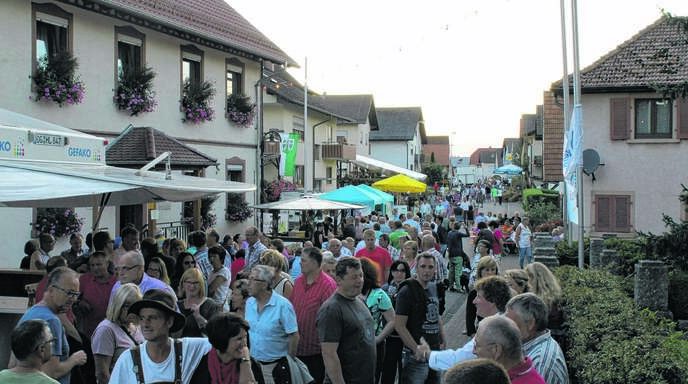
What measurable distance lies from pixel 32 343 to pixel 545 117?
28485 mm

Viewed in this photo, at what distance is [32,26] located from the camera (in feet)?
46.4

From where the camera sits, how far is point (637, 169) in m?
23.0

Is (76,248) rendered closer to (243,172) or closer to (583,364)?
(583,364)

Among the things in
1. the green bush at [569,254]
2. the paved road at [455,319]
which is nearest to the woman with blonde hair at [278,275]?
the paved road at [455,319]

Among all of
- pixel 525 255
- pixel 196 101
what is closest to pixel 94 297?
pixel 196 101

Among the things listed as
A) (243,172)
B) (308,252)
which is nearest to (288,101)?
(243,172)

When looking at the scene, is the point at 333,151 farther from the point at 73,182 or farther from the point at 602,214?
the point at 73,182

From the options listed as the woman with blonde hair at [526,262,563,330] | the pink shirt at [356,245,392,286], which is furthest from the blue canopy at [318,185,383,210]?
the woman with blonde hair at [526,262,563,330]

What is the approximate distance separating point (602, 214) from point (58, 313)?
68.8 ft

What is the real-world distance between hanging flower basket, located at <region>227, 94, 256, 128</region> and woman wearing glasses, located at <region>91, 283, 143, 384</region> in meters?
16.8

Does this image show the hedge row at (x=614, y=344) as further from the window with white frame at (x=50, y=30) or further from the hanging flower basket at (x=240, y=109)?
the hanging flower basket at (x=240, y=109)

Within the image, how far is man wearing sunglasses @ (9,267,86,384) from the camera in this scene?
513 centimetres

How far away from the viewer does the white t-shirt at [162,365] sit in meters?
4.32

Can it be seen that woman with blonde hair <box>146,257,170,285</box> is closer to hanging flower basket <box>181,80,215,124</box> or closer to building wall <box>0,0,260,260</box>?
building wall <box>0,0,260,260</box>
